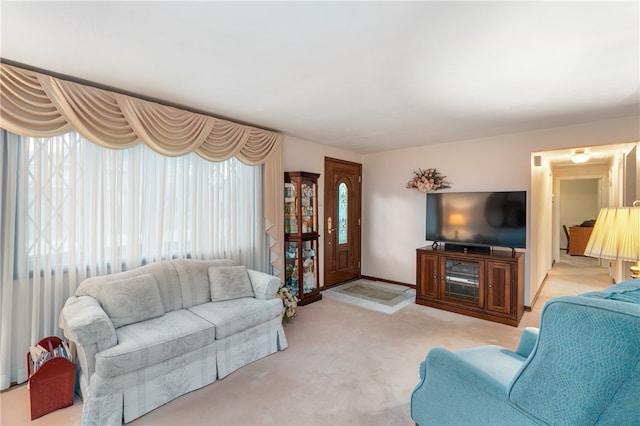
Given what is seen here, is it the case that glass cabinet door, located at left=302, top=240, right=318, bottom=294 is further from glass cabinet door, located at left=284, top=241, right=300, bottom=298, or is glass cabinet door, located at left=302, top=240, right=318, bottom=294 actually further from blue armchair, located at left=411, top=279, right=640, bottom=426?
blue armchair, located at left=411, top=279, right=640, bottom=426

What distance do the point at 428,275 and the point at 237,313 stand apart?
2765 mm

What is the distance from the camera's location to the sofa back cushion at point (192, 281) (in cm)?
280

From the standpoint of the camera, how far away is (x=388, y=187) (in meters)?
5.32

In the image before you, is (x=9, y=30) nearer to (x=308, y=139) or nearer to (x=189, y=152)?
(x=189, y=152)

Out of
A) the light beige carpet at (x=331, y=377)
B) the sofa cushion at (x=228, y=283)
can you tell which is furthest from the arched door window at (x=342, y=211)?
the sofa cushion at (x=228, y=283)

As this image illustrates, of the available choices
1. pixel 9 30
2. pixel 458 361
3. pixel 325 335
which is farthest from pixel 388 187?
pixel 9 30

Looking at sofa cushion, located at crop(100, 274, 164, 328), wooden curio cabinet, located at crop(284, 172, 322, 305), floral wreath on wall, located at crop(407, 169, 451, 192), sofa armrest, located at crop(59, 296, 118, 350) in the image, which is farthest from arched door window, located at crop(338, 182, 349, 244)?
sofa armrest, located at crop(59, 296, 118, 350)

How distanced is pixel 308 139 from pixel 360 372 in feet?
10.5

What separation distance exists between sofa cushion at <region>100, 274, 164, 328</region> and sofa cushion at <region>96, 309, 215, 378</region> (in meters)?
0.06

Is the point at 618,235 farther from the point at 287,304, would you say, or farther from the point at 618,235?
the point at 287,304

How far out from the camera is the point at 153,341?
81.8 inches

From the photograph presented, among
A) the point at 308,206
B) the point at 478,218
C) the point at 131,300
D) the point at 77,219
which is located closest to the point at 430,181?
the point at 478,218

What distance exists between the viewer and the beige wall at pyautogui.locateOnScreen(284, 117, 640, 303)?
12.1 feet

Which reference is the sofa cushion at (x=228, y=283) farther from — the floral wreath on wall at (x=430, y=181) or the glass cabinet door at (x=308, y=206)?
the floral wreath on wall at (x=430, y=181)
